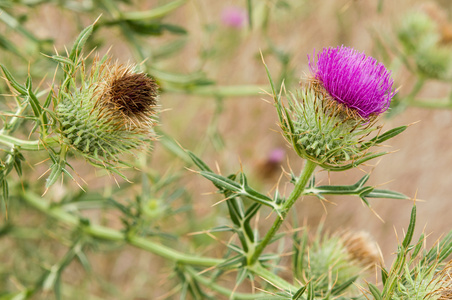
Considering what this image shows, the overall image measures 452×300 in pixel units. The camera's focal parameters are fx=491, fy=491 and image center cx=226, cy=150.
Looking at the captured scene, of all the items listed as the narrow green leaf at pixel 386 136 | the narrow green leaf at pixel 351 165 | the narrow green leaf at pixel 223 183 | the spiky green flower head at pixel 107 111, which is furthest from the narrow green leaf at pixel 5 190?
the narrow green leaf at pixel 386 136

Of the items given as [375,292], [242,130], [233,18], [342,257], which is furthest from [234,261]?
[242,130]

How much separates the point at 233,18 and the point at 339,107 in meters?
3.92

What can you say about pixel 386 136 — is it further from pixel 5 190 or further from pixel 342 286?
pixel 5 190

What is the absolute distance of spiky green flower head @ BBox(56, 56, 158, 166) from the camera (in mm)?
1874

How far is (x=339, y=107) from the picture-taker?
1783 millimetres

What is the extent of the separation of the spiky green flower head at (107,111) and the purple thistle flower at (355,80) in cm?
66

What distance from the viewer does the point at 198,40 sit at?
6.39m

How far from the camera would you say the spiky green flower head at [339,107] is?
1754 millimetres

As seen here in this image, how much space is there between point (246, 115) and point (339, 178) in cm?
150

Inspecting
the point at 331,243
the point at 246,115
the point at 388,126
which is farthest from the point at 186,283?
the point at 246,115

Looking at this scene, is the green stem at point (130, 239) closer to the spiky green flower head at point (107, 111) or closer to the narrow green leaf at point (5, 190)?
the spiky green flower head at point (107, 111)

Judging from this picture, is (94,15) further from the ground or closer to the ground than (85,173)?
further from the ground

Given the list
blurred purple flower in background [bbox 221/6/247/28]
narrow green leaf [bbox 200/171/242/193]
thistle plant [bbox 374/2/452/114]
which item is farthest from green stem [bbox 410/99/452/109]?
narrow green leaf [bbox 200/171/242/193]

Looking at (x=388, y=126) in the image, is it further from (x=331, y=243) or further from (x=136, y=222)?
(x=136, y=222)
